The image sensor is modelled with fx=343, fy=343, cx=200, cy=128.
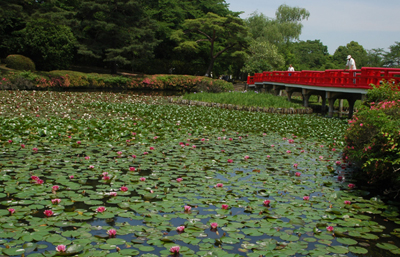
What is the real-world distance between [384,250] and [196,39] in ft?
140

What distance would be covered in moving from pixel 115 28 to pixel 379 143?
31.8 metres

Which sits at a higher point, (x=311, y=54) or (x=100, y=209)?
(x=311, y=54)

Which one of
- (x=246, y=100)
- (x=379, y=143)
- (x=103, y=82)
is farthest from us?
(x=103, y=82)

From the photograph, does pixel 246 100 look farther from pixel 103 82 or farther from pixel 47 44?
pixel 47 44

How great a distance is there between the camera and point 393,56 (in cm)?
4975

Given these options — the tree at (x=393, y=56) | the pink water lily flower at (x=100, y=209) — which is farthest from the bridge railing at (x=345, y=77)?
the tree at (x=393, y=56)

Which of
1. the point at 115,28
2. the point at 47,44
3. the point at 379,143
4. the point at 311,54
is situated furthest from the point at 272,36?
the point at 379,143

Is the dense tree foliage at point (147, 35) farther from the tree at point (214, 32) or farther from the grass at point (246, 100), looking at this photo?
the grass at point (246, 100)

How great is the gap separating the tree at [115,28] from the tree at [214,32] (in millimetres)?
5740

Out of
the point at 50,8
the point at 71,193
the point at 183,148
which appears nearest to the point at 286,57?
the point at 50,8

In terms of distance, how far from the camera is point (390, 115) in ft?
18.5

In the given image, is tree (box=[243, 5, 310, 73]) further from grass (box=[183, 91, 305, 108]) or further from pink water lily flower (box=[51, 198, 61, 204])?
pink water lily flower (box=[51, 198, 61, 204])

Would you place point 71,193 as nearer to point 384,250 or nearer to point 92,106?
point 384,250

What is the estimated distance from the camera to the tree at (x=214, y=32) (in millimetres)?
39125
